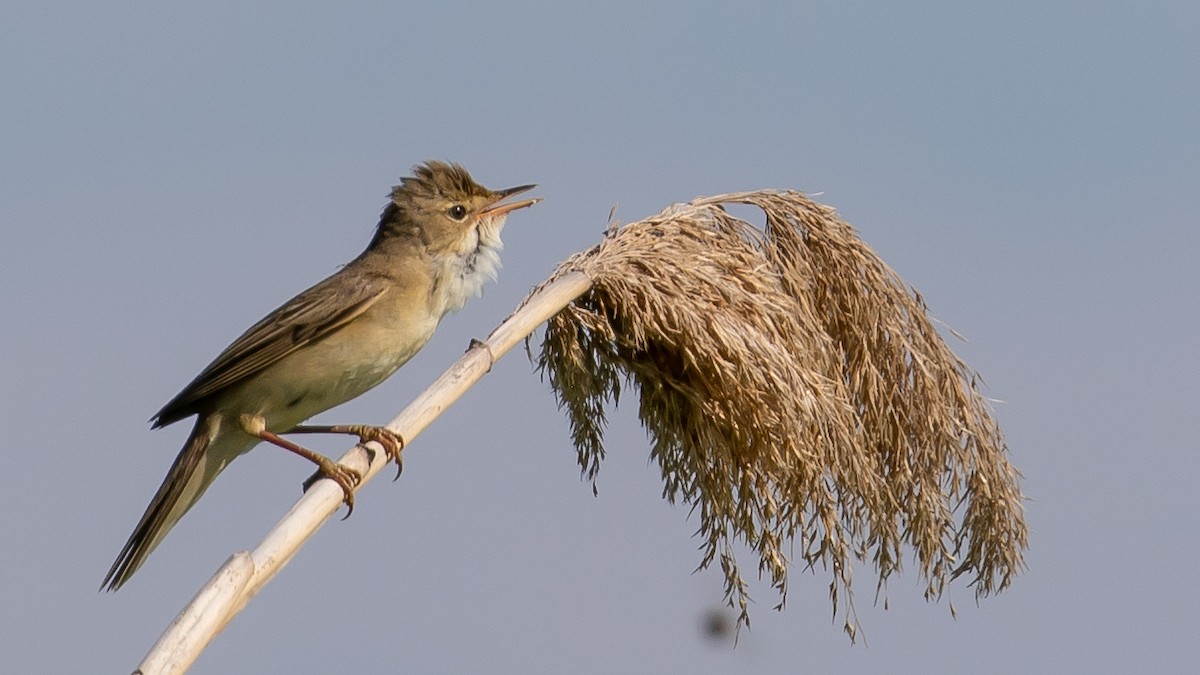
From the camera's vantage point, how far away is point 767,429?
3455 mm

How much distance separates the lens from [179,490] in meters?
4.38

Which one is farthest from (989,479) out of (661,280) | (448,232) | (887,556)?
(448,232)

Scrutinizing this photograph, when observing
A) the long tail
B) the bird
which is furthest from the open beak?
the long tail

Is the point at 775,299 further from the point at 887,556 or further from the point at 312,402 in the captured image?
the point at 312,402

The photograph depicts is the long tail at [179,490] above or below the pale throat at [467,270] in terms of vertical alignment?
below

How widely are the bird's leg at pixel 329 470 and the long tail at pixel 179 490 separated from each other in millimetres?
163

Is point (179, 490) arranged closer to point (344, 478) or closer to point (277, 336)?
point (277, 336)

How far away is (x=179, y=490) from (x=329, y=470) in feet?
3.81

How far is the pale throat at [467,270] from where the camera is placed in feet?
15.7

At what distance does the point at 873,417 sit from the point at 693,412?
0.50m

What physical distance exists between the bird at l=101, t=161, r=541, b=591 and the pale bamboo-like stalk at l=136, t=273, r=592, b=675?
1110 millimetres

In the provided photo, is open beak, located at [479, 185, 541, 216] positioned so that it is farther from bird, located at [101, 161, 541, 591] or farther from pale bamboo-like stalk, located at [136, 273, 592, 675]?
pale bamboo-like stalk, located at [136, 273, 592, 675]

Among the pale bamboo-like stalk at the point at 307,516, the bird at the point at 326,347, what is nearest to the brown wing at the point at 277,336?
the bird at the point at 326,347

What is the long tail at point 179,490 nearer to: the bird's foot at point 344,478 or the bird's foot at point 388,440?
the bird's foot at point 344,478
